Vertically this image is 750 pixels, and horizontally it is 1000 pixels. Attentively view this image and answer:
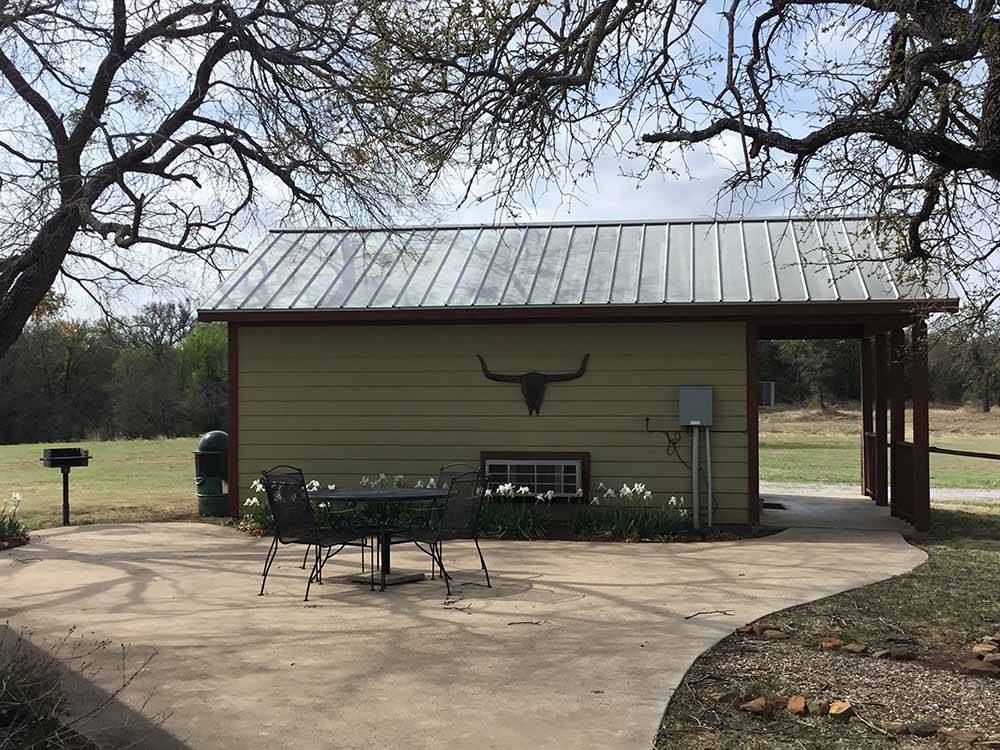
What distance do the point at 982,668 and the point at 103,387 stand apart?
138 ft

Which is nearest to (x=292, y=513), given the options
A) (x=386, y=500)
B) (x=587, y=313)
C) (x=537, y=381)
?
(x=386, y=500)

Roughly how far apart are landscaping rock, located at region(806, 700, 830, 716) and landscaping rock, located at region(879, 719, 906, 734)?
0.76 feet

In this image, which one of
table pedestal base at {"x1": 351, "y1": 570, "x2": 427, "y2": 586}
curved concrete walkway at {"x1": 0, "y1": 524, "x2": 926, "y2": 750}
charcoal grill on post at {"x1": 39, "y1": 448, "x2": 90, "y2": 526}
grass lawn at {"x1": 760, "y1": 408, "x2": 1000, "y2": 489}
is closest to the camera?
curved concrete walkway at {"x1": 0, "y1": 524, "x2": 926, "y2": 750}

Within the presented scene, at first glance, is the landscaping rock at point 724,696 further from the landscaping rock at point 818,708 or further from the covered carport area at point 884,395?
the covered carport area at point 884,395

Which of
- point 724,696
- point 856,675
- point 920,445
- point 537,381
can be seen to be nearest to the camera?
point 724,696

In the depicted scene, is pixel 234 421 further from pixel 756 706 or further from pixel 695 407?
pixel 756 706

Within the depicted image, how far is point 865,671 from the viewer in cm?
529

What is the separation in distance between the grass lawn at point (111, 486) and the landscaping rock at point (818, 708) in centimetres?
957

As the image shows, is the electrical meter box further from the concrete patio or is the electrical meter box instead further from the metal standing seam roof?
the concrete patio

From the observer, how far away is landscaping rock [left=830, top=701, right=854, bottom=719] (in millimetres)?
4520

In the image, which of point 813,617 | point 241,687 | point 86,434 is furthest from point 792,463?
point 86,434

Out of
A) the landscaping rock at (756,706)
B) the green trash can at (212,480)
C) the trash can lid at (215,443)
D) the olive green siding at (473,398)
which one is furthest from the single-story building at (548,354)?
the landscaping rock at (756,706)

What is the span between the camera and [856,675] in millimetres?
A: 5211

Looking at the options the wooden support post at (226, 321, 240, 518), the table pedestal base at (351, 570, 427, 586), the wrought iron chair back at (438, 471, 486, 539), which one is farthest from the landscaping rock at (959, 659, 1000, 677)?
the wooden support post at (226, 321, 240, 518)
